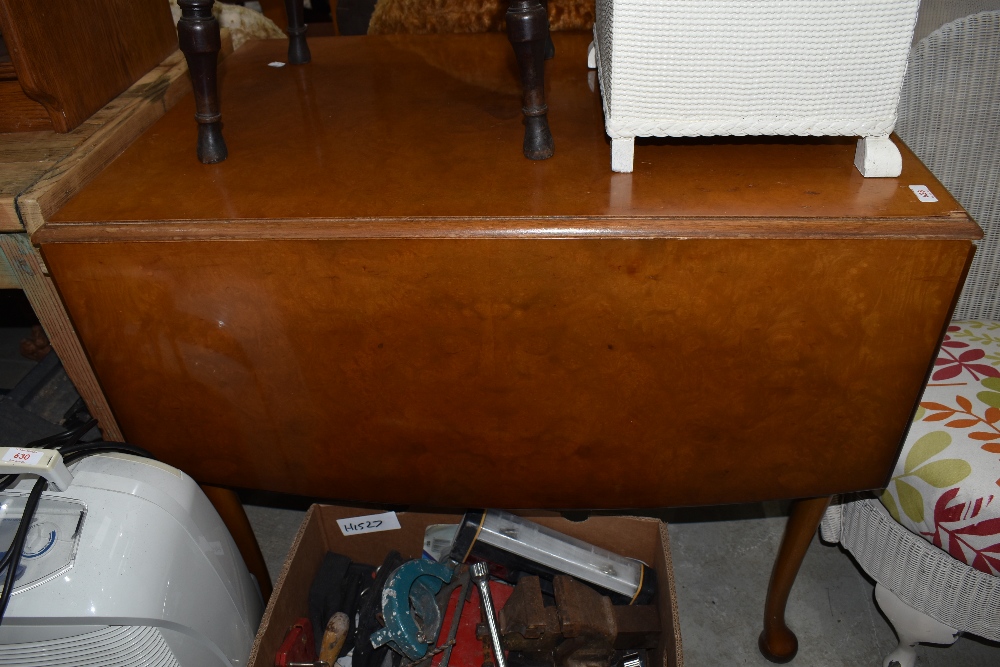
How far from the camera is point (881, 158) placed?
825 millimetres

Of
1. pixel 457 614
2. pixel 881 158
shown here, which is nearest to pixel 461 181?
pixel 881 158

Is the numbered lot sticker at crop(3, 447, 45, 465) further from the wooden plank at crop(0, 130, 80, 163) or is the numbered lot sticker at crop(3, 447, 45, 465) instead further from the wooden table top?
the wooden plank at crop(0, 130, 80, 163)

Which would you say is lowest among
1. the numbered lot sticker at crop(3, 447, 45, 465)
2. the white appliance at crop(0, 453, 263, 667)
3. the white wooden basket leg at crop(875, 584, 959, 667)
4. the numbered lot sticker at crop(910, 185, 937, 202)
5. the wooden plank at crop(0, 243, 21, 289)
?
the white wooden basket leg at crop(875, 584, 959, 667)

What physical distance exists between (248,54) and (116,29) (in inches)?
11.2

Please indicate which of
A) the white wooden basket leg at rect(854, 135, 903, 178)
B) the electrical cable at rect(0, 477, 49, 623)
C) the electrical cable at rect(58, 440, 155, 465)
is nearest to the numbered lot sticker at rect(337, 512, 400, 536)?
the electrical cable at rect(58, 440, 155, 465)

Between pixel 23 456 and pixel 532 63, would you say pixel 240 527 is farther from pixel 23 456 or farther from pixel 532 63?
pixel 532 63

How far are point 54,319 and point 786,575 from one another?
3.73ft

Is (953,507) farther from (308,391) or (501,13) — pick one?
(501,13)

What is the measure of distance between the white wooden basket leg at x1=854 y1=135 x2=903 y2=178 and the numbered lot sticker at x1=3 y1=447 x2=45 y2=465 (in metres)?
0.99

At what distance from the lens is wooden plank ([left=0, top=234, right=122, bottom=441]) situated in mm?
878

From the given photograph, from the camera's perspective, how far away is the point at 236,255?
2.62ft

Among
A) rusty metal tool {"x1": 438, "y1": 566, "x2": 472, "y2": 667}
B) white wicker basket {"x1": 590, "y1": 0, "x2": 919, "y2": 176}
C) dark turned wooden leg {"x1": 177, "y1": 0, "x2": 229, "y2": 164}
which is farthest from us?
rusty metal tool {"x1": 438, "y1": 566, "x2": 472, "y2": 667}

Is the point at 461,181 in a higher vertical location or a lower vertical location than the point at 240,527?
higher

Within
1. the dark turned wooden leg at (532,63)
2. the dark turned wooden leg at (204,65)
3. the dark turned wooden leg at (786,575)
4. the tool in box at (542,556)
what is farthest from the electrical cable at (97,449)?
the dark turned wooden leg at (786,575)
